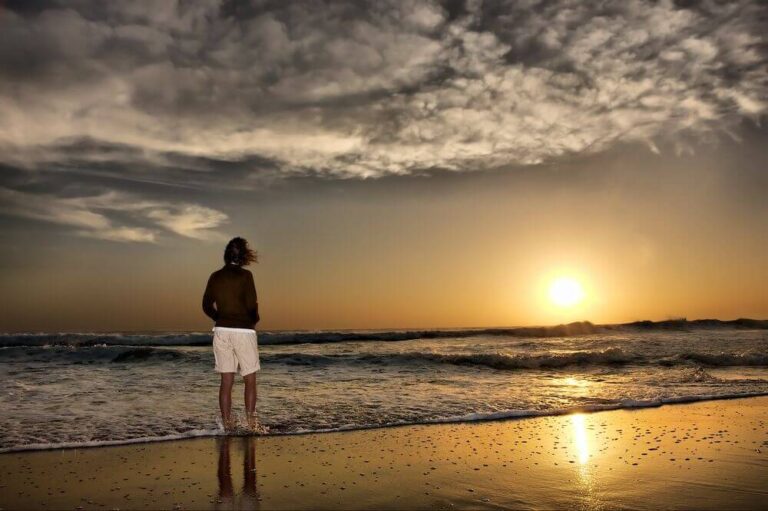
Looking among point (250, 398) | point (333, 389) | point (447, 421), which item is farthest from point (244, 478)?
point (333, 389)

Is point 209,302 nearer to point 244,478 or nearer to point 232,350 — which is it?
point 232,350

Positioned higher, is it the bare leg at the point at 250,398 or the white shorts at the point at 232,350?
the white shorts at the point at 232,350

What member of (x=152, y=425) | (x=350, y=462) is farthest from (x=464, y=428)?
(x=152, y=425)

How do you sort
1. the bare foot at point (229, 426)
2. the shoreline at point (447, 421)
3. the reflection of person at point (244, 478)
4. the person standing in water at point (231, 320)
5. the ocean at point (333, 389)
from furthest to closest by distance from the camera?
the ocean at point (333, 389) < the person standing in water at point (231, 320) < the bare foot at point (229, 426) < the shoreline at point (447, 421) < the reflection of person at point (244, 478)

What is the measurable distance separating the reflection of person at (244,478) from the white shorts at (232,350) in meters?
0.94

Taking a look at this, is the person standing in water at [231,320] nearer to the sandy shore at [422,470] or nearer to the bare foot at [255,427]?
the bare foot at [255,427]

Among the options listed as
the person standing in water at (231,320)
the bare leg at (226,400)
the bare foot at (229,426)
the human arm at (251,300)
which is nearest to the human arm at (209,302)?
the person standing in water at (231,320)

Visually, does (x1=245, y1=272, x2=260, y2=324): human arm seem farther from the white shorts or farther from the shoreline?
the shoreline

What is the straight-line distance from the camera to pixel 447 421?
7910 millimetres

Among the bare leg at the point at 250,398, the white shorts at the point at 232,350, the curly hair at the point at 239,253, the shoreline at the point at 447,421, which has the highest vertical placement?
the curly hair at the point at 239,253

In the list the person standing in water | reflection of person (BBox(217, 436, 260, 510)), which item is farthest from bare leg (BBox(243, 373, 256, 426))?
reflection of person (BBox(217, 436, 260, 510))

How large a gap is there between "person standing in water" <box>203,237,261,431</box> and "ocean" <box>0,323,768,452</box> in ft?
1.83

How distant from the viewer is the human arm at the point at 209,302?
23.7ft

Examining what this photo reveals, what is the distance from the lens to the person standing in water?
7191 millimetres
